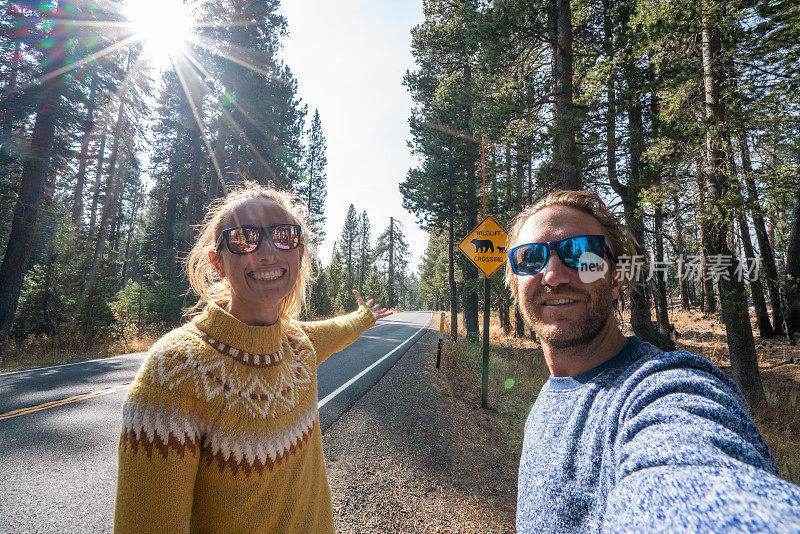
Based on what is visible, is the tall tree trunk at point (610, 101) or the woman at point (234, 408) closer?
the woman at point (234, 408)

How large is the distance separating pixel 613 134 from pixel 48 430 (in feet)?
41.4

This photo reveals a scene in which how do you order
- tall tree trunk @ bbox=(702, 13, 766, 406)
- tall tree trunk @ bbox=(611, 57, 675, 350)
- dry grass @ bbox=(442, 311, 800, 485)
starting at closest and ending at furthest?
dry grass @ bbox=(442, 311, 800, 485) → tall tree trunk @ bbox=(702, 13, 766, 406) → tall tree trunk @ bbox=(611, 57, 675, 350)

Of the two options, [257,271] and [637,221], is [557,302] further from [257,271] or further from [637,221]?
[637,221]

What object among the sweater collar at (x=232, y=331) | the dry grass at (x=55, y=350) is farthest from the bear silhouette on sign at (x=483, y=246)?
the dry grass at (x=55, y=350)

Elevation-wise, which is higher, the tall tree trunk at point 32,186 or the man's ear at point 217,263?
Result: the tall tree trunk at point 32,186

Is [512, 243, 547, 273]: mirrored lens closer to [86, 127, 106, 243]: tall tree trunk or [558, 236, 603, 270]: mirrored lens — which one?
[558, 236, 603, 270]: mirrored lens

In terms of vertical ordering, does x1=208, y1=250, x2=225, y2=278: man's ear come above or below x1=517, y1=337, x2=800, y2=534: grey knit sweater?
above

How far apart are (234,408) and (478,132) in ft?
33.2

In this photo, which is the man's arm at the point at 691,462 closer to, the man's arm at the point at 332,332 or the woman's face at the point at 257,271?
the woman's face at the point at 257,271

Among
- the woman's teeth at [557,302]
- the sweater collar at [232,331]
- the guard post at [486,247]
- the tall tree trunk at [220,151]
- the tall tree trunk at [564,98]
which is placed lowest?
the sweater collar at [232,331]

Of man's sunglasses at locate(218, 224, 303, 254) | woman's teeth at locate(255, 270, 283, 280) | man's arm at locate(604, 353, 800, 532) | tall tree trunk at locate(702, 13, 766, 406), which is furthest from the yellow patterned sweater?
tall tree trunk at locate(702, 13, 766, 406)

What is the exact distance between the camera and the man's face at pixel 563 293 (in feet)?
5.06

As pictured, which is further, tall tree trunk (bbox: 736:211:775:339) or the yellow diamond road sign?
tall tree trunk (bbox: 736:211:775:339)

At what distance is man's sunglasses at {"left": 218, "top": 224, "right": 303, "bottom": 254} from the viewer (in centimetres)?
170
